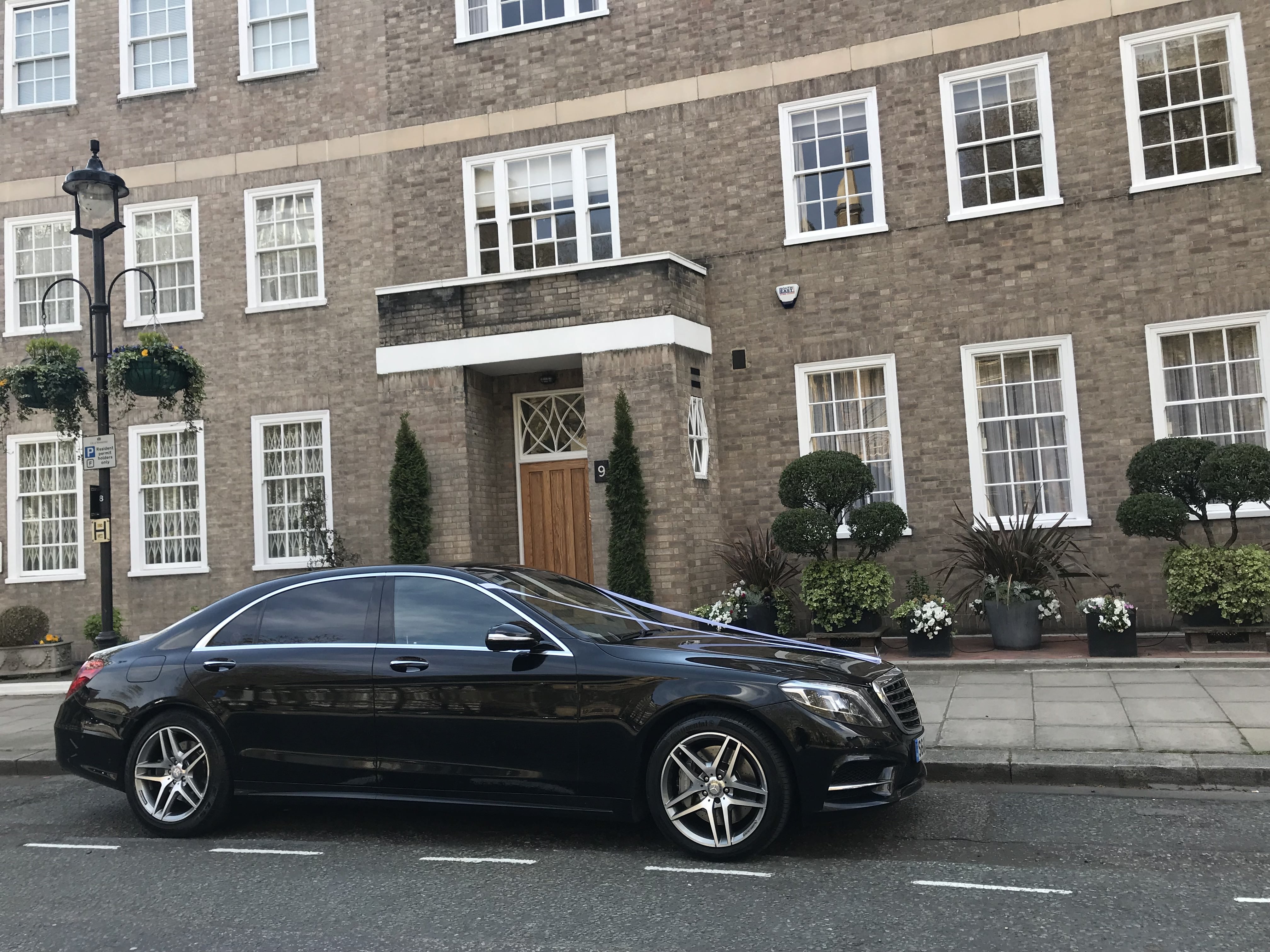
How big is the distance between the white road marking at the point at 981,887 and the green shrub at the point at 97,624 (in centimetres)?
1292

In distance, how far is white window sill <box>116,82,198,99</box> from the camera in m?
16.6

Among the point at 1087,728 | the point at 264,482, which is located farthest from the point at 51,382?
the point at 1087,728

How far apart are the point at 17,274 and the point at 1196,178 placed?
16.2 m

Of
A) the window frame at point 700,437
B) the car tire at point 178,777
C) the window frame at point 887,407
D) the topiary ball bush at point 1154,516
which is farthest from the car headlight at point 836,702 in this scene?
the window frame at point 700,437

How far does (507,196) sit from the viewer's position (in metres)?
15.2

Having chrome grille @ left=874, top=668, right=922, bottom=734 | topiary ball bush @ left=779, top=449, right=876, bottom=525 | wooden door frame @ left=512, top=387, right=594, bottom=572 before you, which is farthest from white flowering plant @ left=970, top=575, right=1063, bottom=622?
chrome grille @ left=874, top=668, right=922, bottom=734

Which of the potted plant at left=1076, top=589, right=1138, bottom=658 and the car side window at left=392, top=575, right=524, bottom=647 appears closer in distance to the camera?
the car side window at left=392, top=575, right=524, bottom=647

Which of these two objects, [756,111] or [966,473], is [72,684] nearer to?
[966,473]

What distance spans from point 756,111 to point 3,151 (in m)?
11.6

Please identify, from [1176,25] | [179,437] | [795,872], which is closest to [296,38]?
[179,437]

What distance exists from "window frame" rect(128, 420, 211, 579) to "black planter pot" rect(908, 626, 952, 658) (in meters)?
A: 9.99

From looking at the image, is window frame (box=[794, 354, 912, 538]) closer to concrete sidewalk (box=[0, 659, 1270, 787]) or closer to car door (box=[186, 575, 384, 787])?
concrete sidewalk (box=[0, 659, 1270, 787])

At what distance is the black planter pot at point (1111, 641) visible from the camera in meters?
10.6

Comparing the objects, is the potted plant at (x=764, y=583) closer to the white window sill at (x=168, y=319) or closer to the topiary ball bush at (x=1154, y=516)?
the topiary ball bush at (x=1154, y=516)
